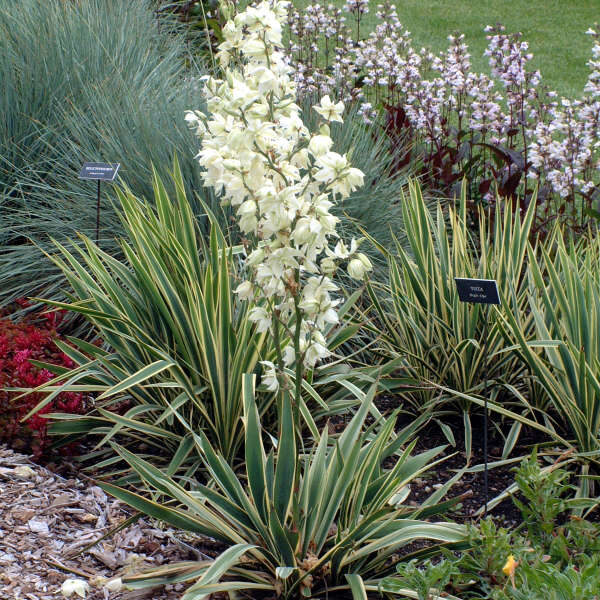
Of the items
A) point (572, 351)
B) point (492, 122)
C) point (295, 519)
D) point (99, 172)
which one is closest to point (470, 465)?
point (572, 351)

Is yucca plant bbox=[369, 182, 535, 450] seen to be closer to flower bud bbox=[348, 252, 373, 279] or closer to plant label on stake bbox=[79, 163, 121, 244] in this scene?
plant label on stake bbox=[79, 163, 121, 244]

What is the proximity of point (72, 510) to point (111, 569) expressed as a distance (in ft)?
1.12

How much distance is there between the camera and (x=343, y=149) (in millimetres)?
4738

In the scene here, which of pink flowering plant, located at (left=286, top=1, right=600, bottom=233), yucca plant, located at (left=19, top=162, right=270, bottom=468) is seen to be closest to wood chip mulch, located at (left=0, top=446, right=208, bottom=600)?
yucca plant, located at (left=19, top=162, right=270, bottom=468)

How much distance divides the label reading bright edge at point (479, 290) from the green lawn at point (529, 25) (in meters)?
9.32

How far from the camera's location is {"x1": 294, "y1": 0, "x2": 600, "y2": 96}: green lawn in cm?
1225

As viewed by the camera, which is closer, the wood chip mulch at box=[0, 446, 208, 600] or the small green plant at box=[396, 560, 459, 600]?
the small green plant at box=[396, 560, 459, 600]

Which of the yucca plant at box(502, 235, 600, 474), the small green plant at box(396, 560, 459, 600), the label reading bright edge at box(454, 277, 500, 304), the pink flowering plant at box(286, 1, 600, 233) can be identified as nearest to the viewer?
the small green plant at box(396, 560, 459, 600)

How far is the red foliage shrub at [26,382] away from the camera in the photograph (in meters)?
3.12

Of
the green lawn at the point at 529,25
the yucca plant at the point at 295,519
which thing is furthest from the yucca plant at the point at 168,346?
the green lawn at the point at 529,25

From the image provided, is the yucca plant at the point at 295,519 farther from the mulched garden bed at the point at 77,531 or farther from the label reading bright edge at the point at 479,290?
the label reading bright edge at the point at 479,290

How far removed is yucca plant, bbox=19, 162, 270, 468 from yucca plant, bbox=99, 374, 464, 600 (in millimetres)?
546

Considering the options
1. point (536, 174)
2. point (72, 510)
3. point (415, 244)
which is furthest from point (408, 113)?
point (72, 510)

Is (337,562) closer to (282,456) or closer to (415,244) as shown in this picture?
(282,456)
